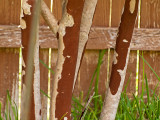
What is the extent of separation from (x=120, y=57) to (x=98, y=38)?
766 millimetres

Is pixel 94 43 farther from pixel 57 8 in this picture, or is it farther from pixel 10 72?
pixel 10 72

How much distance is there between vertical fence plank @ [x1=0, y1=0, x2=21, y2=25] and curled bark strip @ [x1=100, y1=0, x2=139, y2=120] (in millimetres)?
942

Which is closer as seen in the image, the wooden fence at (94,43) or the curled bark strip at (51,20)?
the curled bark strip at (51,20)

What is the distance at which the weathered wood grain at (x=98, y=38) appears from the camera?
1.99 metres

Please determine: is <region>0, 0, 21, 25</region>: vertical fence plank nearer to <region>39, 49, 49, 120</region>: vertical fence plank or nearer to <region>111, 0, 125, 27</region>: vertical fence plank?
<region>39, 49, 49, 120</region>: vertical fence plank

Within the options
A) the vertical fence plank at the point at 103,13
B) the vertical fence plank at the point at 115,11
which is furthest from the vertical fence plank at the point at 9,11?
the vertical fence plank at the point at 115,11

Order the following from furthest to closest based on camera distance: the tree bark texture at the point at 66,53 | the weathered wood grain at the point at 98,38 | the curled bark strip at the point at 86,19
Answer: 1. the weathered wood grain at the point at 98,38
2. the curled bark strip at the point at 86,19
3. the tree bark texture at the point at 66,53

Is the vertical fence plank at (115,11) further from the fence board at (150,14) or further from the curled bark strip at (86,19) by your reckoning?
the curled bark strip at (86,19)

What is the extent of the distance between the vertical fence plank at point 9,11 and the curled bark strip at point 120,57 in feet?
3.09

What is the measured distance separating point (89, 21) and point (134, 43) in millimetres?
1048

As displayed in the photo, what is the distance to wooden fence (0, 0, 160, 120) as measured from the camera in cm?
202

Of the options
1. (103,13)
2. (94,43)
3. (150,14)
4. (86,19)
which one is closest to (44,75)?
(94,43)

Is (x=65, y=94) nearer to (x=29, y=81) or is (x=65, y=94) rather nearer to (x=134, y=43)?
(x=29, y=81)

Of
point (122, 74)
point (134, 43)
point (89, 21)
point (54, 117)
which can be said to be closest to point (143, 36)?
point (134, 43)
